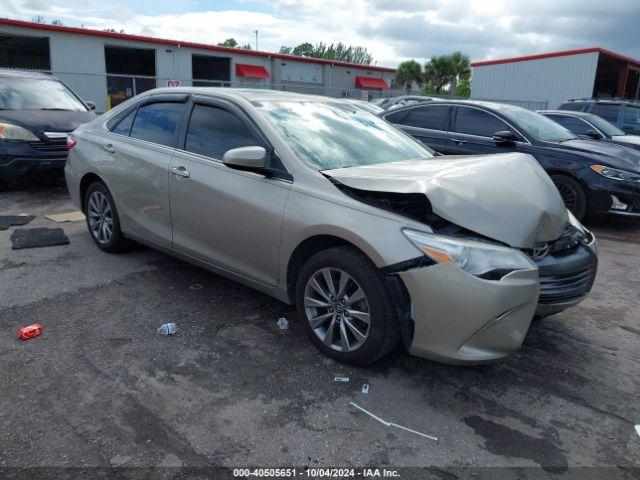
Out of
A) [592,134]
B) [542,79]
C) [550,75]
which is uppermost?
[550,75]

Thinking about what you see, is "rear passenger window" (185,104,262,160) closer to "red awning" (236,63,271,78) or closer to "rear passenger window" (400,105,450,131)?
"rear passenger window" (400,105,450,131)

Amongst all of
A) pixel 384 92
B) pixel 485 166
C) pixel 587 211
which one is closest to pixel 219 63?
pixel 384 92

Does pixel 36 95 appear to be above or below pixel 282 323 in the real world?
above

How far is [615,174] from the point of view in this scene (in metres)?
6.88

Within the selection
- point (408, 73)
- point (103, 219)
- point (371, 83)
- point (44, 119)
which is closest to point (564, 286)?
point (103, 219)

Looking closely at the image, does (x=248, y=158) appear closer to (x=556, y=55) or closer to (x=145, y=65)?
(x=556, y=55)

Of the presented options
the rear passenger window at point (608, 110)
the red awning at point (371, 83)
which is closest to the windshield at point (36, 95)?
the rear passenger window at point (608, 110)

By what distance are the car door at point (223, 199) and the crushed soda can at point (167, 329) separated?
57cm

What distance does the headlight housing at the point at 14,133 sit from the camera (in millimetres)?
7688

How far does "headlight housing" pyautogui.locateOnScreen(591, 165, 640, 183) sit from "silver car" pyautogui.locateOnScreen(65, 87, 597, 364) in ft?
11.9

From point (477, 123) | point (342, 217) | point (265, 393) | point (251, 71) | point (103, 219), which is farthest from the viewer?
point (251, 71)

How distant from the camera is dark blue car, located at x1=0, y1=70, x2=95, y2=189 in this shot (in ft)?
25.2

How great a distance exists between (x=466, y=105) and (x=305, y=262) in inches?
224

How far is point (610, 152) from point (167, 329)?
6529mm
